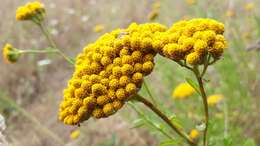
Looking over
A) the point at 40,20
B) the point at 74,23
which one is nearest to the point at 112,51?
the point at 40,20

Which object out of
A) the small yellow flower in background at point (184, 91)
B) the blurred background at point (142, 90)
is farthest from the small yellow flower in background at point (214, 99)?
the small yellow flower in background at point (184, 91)

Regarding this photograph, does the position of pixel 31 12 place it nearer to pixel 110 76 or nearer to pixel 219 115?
pixel 110 76

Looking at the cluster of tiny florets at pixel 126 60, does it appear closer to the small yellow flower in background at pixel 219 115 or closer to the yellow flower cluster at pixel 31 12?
the yellow flower cluster at pixel 31 12

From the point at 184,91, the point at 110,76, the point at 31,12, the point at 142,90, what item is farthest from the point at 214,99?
the point at 110,76

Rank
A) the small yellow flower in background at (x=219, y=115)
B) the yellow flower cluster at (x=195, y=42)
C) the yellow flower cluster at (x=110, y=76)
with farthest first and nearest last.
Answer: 1. the small yellow flower in background at (x=219, y=115)
2. the yellow flower cluster at (x=110, y=76)
3. the yellow flower cluster at (x=195, y=42)

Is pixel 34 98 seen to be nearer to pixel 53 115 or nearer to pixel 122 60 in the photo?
pixel 53 115
